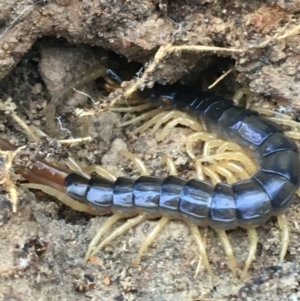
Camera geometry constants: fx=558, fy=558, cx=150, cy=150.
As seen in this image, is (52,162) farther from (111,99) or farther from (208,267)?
(208,267)

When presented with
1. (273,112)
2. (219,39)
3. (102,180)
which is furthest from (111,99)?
(273,112)

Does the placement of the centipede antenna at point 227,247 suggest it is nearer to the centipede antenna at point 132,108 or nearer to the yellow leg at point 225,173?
the yellow leg at point 225,173

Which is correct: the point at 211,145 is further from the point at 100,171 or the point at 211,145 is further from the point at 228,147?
the point at 100,171

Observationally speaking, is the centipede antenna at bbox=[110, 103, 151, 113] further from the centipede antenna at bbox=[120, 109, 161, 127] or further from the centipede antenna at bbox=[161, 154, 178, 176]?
the centipede antenna at bbox=[161, 154, 178, 176]

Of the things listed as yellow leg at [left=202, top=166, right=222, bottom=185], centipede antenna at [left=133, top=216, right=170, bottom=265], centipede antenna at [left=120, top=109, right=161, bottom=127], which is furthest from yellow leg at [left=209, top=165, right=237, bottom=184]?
centipede antenna at [left=120, top=109, right=161, bottom=127]

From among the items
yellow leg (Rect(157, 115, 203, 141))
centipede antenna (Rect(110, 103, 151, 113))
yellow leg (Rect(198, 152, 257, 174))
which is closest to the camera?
yellow leg (Rect(198, 152, 257, 174))
